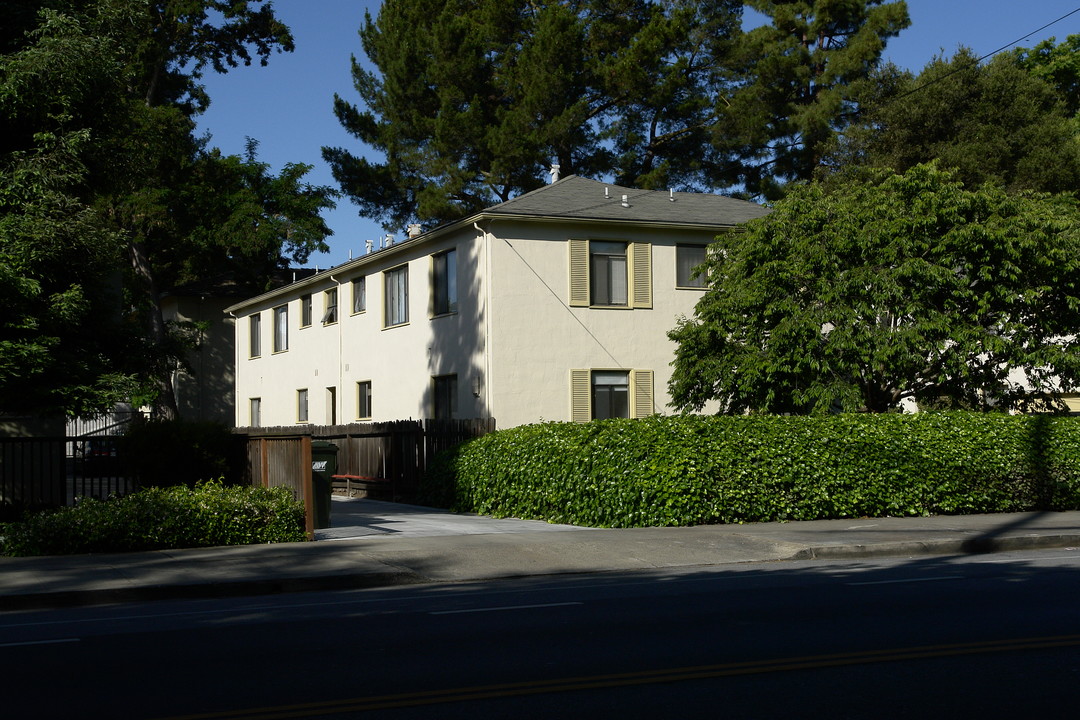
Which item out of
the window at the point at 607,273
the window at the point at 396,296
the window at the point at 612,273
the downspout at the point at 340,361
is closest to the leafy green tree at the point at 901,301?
the window at the point at 612,273

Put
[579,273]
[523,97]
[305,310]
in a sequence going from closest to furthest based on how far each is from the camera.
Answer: [579,273], [305,310], [523,97]

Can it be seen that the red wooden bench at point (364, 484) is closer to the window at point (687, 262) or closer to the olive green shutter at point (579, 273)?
the olive green shutter at point (579, 273)

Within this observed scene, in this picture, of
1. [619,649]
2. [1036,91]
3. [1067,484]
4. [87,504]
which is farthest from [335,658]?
[1036,91]

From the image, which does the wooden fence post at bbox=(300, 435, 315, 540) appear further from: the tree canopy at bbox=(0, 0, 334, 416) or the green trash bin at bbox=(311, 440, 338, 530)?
the tree canopy at bbox=(0, 0, 334, 416)

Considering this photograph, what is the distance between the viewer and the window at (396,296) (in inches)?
1176

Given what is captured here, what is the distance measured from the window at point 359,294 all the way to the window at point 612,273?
7.97 m

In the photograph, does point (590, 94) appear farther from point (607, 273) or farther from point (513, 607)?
point (513, 607)

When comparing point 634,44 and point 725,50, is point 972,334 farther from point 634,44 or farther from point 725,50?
point 725,50

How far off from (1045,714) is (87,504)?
Answer: 42.7 ft

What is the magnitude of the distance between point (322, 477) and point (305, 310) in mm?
20274

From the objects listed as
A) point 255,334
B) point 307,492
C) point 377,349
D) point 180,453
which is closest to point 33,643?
point 307,492

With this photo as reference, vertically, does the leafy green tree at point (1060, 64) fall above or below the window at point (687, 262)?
above

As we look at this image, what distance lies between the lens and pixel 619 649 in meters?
7.88

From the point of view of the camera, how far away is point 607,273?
1071 inches
